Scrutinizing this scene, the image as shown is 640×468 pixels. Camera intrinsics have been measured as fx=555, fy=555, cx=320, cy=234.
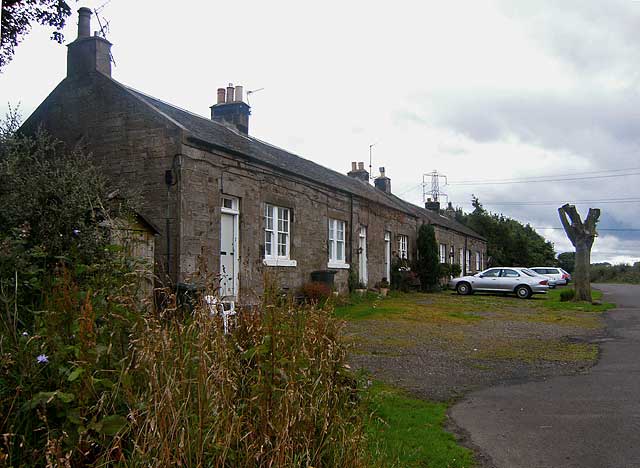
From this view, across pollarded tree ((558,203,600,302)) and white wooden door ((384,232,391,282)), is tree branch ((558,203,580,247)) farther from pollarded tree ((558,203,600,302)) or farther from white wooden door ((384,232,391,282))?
white wooden door ((384,232,391,282))

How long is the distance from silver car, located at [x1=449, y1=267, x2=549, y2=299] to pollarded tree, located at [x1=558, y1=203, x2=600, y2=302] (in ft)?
10.2

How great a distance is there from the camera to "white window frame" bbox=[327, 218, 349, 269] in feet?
64.2

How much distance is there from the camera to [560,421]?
19.1ft

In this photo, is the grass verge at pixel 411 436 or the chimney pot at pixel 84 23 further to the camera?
the chimney pot at pixel 84 23

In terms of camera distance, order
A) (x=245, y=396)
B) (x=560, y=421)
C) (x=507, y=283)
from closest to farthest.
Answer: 1. (x=245, y=396)
2. (x=560, y=421)
3. (x=507, y=283)

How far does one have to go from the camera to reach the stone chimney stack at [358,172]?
1232 inches

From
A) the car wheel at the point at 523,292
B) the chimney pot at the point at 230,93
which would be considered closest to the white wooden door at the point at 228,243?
the chimney pot at the point at 230,93

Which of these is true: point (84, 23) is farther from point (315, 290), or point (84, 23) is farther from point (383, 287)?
point (383, 287)

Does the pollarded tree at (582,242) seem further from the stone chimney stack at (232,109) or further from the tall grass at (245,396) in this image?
the tall grass at (245,396)

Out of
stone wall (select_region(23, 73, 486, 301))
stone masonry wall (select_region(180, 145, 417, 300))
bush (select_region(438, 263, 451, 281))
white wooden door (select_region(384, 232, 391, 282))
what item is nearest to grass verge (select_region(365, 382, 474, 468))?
stone masonry wall (select_region(180, 145, 417, 300))

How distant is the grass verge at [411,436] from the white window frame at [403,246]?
20.5 metres

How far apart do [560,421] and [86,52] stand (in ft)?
44.7

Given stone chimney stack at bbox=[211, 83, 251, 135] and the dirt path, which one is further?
stone chimney stack at bbox=[211, 83, 251, 135]

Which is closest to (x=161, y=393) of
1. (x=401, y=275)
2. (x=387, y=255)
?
(x=387, y=255)
